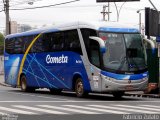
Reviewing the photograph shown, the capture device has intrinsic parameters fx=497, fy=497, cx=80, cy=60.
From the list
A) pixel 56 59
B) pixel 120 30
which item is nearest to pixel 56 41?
pixel 56 59

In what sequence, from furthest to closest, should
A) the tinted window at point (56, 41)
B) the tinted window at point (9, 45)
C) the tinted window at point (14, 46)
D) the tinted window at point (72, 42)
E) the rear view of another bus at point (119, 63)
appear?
the tinted window at point (9, 45) < the tinted window at point (14, 46) < the tinted window at point (56, 41) < the tinted window at point (72, 42) < the rear view of another bus at point (119, 63)

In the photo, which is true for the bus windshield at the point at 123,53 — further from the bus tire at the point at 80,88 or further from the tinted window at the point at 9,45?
the tinted window at the point at 9,45

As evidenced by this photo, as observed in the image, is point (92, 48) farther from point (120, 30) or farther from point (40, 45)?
→ point (40, 45)

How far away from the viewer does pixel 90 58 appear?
22.8 m

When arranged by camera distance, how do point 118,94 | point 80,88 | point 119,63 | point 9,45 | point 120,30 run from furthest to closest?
1. point 9,45
2. point 118,94
3. point 80,88
4. point 120,30
5. point 119,63

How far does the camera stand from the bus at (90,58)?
72.5 feet

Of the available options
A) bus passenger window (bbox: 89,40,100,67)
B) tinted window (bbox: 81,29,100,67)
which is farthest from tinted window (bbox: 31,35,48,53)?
bus passenger window (bbox: 89,40,100,67)

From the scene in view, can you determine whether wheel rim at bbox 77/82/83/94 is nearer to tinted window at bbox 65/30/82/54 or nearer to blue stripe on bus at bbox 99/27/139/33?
tinted window at bbox 65/30/82/54

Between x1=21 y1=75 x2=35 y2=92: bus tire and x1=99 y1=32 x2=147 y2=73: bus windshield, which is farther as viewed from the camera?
x1=21 y1=75 x2=35 y2=92: bus tire

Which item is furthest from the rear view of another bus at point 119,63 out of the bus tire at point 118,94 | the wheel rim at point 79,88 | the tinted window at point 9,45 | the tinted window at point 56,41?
the tinted window at point 9,45

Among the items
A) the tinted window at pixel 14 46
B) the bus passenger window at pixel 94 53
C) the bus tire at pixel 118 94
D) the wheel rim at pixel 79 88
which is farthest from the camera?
the tinted window at pixel 14 46

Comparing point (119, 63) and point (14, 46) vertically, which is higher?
point (119, 63)

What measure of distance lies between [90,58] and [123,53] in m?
1.59

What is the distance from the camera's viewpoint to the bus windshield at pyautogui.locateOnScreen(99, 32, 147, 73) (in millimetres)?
22078
